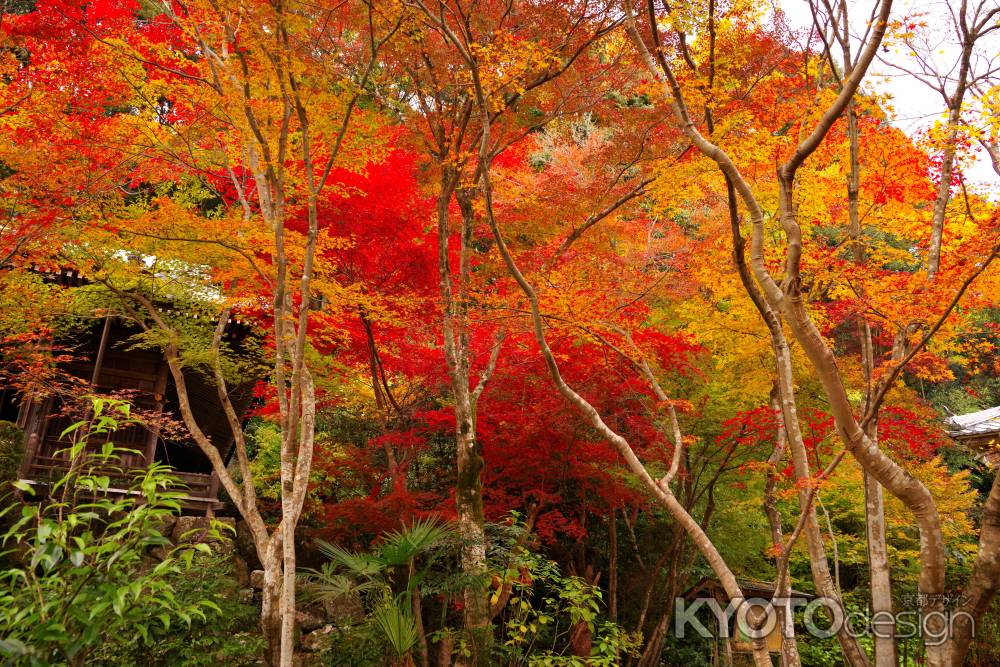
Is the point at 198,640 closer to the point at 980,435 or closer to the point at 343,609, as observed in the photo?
the point at 343,609

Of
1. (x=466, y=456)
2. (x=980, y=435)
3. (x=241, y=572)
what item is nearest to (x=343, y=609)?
(x=241, y=572)

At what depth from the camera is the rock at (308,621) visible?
8812mm

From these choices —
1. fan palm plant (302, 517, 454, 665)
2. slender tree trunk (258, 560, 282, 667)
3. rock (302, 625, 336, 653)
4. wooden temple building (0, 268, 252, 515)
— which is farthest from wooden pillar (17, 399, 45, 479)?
fan palm plant (302, 517, 454, 665)

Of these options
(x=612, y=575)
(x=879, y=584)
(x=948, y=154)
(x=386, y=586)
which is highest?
(x=948, y=154)

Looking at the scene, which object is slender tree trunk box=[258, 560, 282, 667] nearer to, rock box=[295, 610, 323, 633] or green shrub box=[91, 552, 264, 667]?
green shrub box=[91, 552, 264, 667]

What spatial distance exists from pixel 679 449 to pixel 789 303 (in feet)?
8.38

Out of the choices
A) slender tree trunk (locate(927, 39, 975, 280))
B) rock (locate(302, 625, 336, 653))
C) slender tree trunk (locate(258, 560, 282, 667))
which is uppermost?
slender tree trunk (locate(927, 39, 975, 280))

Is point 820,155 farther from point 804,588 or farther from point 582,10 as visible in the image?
point 804,588

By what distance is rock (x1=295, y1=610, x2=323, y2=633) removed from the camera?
881 cm

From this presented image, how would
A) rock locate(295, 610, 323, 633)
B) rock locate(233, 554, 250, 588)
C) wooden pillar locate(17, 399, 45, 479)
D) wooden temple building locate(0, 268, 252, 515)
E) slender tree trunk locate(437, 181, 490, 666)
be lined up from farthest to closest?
wooden temple building locate(0, 268, 252, 515) < wooden pillar locate(17, 399, 45, 479) < rock locate(233, 554, 250, 588) < rock locate(295, 610, 323, 633) < slender tree trunk locate(437, 181, 490, 666)

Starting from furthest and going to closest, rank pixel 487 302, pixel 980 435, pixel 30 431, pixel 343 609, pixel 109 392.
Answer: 1. pixel 980 435
2. pixel 109 392
3. pixel 30 431
4. pixel 343 609
5. pixel 487 302

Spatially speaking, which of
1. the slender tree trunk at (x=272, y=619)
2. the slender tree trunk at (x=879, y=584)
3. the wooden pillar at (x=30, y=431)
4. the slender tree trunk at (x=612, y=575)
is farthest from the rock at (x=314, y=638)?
the slender tree trunk at (x=879, y=584)

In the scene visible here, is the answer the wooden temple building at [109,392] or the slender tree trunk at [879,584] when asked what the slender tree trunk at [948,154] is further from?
the wooden temple building at [109,392]

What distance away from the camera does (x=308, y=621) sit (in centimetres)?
892
